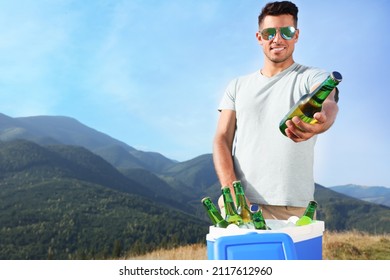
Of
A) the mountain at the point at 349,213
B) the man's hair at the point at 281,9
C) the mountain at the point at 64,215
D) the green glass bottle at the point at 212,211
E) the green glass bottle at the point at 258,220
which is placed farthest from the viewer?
the mountain at the point at 349,213

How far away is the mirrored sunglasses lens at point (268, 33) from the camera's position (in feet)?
9.29

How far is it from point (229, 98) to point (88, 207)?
80026 mm

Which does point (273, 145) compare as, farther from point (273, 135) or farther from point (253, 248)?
point (253, 248)

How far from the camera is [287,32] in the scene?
2.82 meters

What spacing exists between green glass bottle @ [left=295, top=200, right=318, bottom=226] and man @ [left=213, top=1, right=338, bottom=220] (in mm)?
269

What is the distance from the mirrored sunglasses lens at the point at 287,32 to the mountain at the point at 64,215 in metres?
50.5

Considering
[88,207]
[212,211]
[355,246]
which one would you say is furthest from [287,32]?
[88,207]

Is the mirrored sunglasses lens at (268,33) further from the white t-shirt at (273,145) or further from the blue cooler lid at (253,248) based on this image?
the blue cooler lid at (253,248)

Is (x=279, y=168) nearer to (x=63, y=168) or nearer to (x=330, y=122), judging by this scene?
(x=330, y=122)

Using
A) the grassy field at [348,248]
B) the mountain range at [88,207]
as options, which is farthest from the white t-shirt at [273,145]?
the mountain range at [88,207]

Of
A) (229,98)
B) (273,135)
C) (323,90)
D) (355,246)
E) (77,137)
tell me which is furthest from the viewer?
(77,137)

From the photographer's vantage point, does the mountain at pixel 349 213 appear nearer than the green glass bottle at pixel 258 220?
No

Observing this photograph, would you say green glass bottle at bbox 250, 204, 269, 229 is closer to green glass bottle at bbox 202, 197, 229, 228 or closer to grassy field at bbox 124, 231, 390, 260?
green glass bottle at bbox 202, 197, 229, 228
